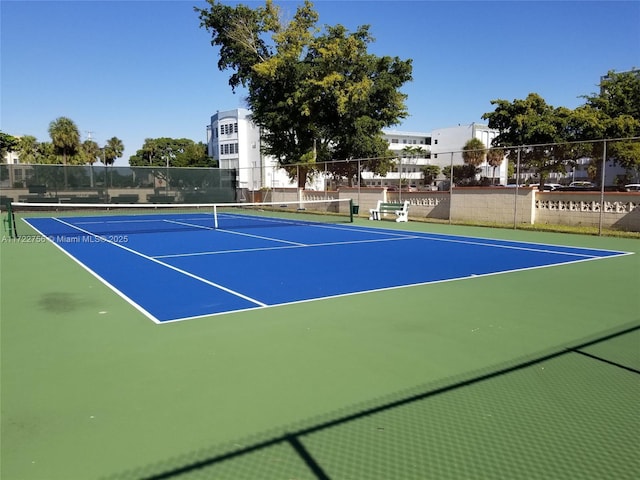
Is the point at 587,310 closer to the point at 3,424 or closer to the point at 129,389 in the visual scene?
the point at 129,389

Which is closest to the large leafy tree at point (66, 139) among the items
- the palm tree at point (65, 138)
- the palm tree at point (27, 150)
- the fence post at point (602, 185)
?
the palm tree at point (65, 138)

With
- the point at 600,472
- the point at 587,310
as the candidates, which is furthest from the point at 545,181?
the point at 600,472

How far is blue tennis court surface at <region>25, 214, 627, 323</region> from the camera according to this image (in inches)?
303

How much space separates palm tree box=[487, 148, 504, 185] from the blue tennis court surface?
551cm

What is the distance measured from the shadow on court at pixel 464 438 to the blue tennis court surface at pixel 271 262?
3.36 m

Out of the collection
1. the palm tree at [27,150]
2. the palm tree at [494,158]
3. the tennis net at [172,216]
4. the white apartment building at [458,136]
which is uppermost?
the white apartment building at [458,136]

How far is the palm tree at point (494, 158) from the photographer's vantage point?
20.1 metres

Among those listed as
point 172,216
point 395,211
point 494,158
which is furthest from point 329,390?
point 172,216

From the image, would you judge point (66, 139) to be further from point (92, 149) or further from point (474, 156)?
point (474, 156)

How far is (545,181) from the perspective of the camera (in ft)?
62.2

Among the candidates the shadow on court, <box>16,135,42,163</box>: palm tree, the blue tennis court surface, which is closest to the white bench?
the blue tennis court surface

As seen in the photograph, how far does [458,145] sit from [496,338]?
103 m

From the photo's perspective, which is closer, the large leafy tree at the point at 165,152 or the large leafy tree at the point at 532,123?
the large leafy tree at the point at 532,123

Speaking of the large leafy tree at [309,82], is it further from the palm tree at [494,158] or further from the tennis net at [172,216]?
the palm tree at [494,158]
